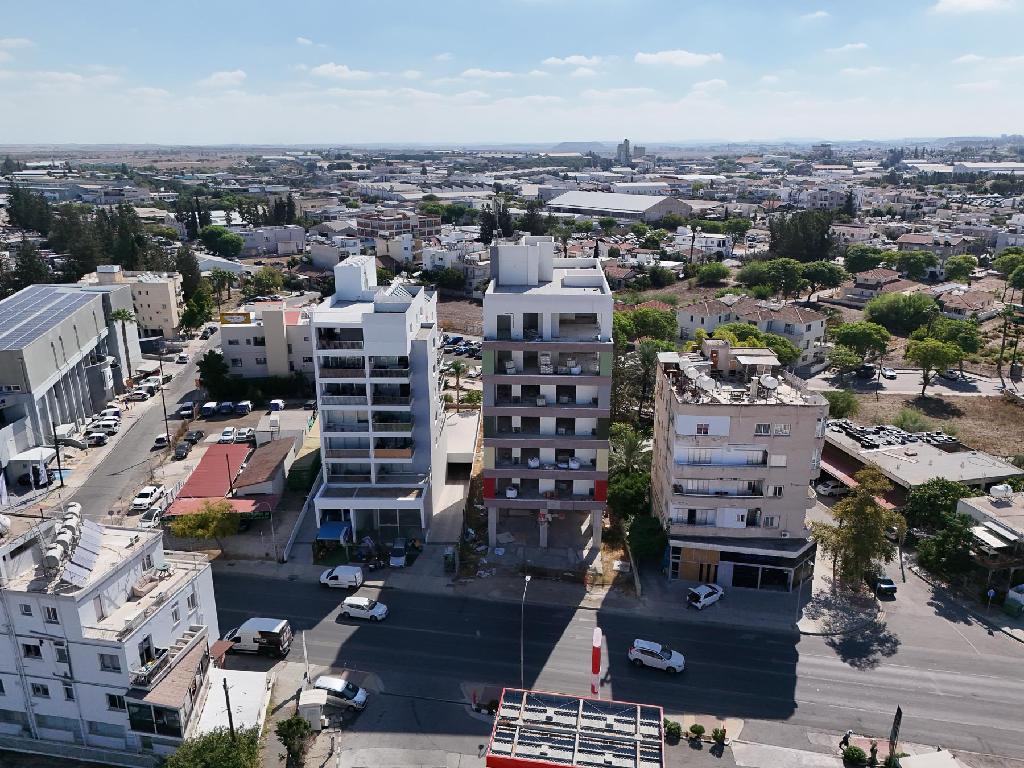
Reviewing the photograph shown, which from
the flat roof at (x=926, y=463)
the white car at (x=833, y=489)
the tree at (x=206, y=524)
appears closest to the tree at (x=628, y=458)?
the white car at (x=833, y=489)

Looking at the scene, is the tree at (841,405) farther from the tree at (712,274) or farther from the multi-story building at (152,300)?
the multi-story building at (152,300)

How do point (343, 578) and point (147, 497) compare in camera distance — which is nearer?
point (343, 578)

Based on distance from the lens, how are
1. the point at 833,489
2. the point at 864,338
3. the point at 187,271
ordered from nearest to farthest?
1. the point at 833,489
2. the point at 864,338
3. the point at 187,271

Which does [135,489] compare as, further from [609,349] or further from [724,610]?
[724,610]

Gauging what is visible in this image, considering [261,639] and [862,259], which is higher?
[862,259]

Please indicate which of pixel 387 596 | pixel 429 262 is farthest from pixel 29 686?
pixel 429 262

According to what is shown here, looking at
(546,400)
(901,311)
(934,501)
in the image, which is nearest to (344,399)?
(546,400)

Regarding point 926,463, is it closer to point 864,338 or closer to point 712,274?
point 864,338

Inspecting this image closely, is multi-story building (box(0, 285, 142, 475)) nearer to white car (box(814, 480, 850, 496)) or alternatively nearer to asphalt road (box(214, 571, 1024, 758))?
asphalt road (box(214, 571, 1024, 758))
